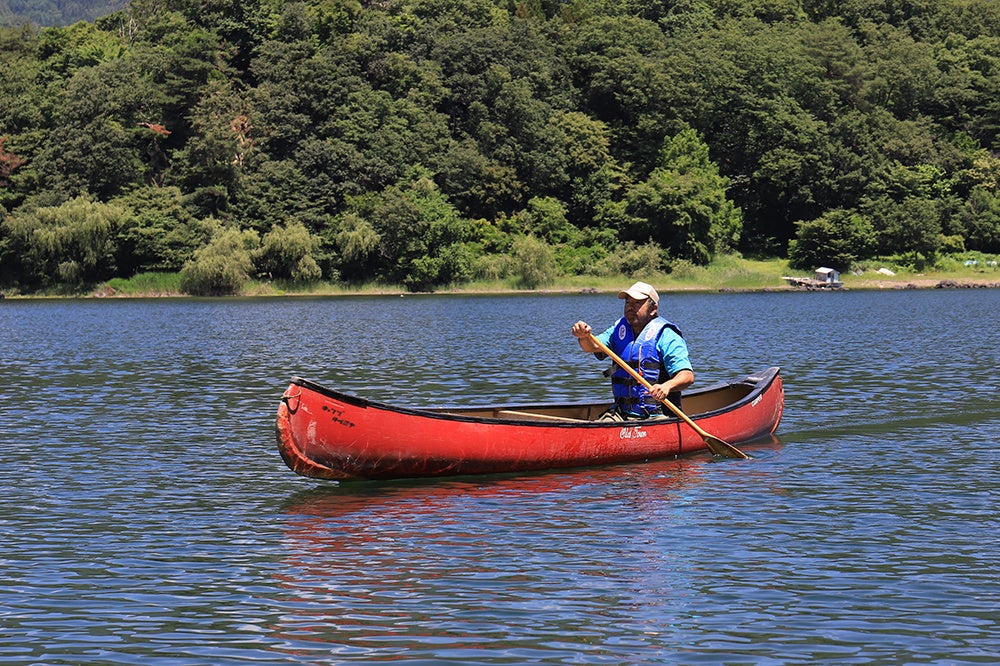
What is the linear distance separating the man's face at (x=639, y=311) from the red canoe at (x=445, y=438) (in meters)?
1.52

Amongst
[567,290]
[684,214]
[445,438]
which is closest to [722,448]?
[445,438]

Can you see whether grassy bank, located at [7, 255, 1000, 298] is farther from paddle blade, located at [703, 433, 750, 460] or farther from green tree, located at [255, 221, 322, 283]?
paddle blade, located at [703, 433, 750, 460]

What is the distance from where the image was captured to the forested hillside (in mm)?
103625

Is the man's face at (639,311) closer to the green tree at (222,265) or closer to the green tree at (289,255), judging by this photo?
the green tree at (222,265)

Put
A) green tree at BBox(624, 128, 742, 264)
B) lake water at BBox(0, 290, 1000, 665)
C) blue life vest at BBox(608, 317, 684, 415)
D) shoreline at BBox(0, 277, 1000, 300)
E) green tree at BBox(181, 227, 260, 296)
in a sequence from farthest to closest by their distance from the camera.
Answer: green tree at BBox(624, 128, 742, 264) → shoreline at BBox(0, 277, 1000, 300) → green tree at BBox(181, 227, 260, 296) → blue life vest at BBox(608, 317, 684, 415) → lake water at BBox(0, 290, 1000, 665)

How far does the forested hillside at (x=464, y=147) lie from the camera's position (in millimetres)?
103625

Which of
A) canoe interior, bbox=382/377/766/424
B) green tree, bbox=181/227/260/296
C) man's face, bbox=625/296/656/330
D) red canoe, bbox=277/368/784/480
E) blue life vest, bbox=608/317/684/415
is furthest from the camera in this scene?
green tree, bbox=181/227/260/296

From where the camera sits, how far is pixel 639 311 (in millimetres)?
20016

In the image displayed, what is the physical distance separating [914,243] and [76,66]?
76368 mm

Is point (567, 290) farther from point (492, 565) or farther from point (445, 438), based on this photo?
point (492, 565)

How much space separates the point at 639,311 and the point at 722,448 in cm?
293

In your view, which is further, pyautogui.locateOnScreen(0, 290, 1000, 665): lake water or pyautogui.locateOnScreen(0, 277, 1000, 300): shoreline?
pyautogui.locateOnScreen(0, 277, 1000, 300): shoreline

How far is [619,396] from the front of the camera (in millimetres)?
21062

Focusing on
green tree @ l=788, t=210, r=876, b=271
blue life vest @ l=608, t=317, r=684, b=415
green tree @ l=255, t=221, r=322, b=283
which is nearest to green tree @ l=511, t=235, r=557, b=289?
green tree @ l=255, t=221, r=322, b=283
